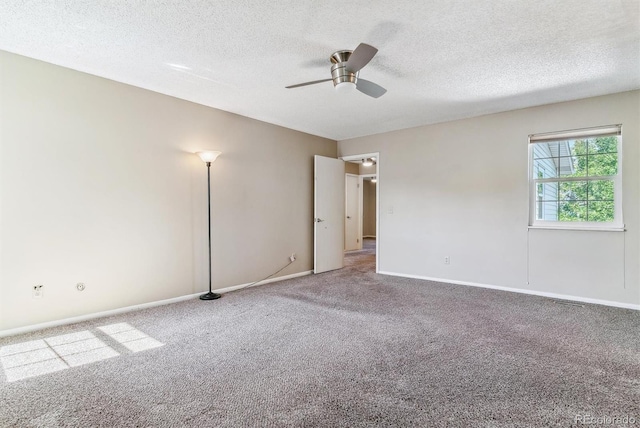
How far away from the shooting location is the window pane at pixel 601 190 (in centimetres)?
383

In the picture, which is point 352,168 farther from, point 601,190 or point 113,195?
point 113,195

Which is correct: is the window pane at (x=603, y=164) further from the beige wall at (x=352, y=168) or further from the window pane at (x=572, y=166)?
the beige wall at (x=352, y=168)

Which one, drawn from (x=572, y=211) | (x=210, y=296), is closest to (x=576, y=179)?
(x=572, y=211)

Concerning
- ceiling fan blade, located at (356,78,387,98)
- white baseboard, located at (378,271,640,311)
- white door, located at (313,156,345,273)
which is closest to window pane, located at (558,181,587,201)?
white baseboard, located at (378,271,640,311)

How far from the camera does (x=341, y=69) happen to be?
9.09 ft

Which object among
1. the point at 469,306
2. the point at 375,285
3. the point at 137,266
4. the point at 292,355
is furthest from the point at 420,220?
the point at 137,266

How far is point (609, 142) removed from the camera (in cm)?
382

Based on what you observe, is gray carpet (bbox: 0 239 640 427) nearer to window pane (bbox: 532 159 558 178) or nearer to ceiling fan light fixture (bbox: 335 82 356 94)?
window pane (bbox: 532 159 558 178)

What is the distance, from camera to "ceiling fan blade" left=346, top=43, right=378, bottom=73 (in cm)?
233

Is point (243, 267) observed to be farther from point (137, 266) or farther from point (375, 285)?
point (375, 285)

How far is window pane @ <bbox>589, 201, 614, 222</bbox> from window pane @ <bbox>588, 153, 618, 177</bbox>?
0.38 m

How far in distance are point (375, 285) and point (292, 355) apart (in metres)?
2.51

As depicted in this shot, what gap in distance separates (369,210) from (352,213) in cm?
264

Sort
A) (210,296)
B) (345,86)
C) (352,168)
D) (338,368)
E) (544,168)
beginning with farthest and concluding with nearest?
1. (352,168)
2. (544,168)
3. (210,296)
4. (345,86)
5. (338,368)
